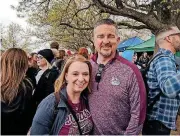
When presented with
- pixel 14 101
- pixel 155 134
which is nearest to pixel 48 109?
pixel 14 101

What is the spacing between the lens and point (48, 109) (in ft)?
8.52

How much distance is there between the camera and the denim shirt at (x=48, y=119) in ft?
8.50

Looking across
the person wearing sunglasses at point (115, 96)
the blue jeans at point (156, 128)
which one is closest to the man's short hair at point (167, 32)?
the person wearing sunglasses at point (115, 96)

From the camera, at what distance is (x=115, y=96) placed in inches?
106

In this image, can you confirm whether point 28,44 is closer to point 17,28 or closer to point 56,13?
point 17,28

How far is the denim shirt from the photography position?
2590mm

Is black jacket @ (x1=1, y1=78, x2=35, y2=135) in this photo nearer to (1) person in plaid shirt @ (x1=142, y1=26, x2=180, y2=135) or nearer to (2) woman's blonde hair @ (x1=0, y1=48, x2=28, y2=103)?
(2) woman's blonde hair @ (x1=0, y1=48, x2=28, y2=103)

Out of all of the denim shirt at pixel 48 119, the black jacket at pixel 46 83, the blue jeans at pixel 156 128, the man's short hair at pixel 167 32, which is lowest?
the blue jeans at pixel 156 128

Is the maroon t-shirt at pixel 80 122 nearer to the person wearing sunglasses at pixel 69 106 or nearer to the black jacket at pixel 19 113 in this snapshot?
the person wearing sunglasses at pixel 69 106

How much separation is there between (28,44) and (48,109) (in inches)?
2077

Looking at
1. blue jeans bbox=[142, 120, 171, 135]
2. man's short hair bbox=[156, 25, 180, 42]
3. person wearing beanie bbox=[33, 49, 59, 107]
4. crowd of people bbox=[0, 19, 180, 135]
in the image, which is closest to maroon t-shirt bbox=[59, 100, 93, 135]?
crowd of people bbox=[0, 19, 180, 135]

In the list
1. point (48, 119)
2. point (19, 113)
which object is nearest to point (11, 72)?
point (19, 113)

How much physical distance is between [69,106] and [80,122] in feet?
0.58

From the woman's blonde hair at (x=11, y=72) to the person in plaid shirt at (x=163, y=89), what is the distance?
4.29 ft
